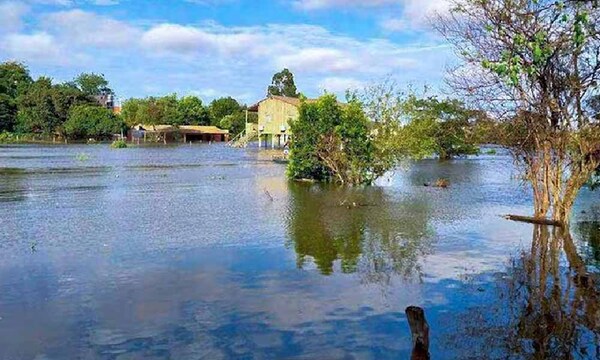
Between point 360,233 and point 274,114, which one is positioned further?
point 274,114

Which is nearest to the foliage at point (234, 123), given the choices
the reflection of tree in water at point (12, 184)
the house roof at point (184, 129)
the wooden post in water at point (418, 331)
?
the house roof at point (184, 129)

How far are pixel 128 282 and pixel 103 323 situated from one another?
2.49 meters

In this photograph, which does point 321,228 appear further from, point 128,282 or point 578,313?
point 578,313

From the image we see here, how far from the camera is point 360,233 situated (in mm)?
17812

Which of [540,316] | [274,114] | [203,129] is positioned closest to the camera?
[540,316]

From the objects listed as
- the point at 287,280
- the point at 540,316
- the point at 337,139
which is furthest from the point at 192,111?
the point at 540,316

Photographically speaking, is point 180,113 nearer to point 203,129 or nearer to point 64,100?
point 203,129

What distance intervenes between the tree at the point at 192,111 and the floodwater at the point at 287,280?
9953 centimetres

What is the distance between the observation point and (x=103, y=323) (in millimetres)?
9578

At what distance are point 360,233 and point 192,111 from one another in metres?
109

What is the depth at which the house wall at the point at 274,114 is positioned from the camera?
7106 centimetres

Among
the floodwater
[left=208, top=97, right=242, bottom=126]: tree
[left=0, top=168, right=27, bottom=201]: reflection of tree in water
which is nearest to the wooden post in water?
the floodwater

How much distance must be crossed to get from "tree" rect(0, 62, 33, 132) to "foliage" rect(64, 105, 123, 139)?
11.0 metres

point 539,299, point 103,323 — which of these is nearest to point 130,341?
point 103,323
